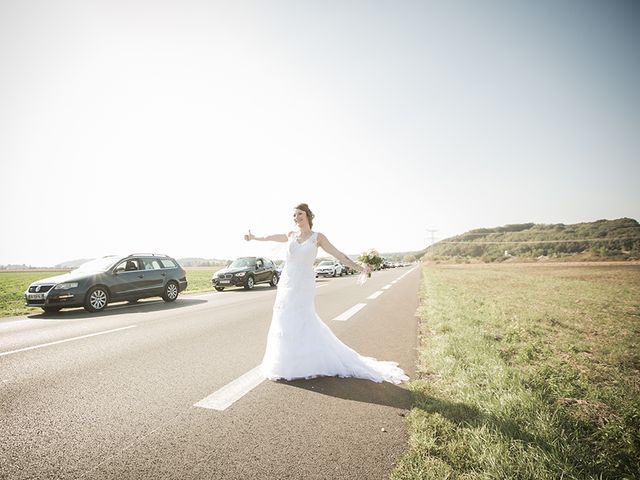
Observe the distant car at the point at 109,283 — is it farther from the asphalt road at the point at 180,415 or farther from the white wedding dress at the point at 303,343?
the white wedding dress at the point at 303,343

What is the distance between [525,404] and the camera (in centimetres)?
296

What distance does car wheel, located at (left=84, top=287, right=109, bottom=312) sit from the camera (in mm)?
9461

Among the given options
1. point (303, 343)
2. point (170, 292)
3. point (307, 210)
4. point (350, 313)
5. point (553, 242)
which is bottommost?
point (350, 313)

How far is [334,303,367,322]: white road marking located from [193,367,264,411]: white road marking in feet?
13.6

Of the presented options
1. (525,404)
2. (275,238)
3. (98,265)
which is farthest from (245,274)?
(525,404)

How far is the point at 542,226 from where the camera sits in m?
144

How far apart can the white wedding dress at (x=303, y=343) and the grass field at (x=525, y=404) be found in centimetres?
67

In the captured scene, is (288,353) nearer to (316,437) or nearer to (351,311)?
(316,437)

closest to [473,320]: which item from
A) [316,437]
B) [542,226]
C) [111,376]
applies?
[316,437]

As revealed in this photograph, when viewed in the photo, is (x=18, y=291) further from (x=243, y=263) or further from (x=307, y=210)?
(x=307, y=210)

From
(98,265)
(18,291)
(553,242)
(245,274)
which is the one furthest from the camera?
(553,242)

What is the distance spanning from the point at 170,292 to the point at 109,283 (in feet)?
7.48

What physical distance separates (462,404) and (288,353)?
81.7 inches

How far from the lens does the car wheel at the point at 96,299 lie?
946 cm
